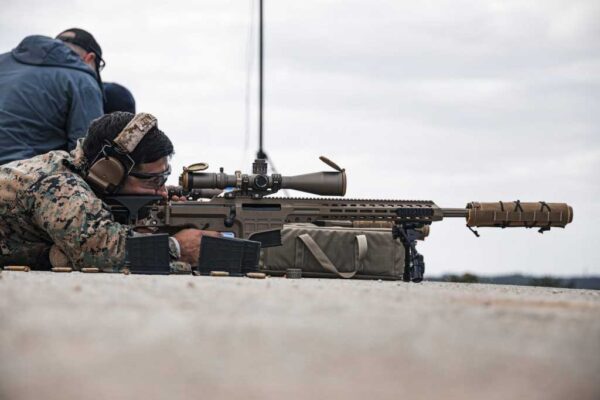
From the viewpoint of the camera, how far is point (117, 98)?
920cm

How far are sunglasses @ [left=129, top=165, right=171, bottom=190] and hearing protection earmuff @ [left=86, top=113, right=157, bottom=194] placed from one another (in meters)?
0.09

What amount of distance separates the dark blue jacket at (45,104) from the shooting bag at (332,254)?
1856 millimetres

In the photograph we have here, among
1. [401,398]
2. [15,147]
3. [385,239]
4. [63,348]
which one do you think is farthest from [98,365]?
[15,147]

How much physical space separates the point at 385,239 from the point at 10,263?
2581mm

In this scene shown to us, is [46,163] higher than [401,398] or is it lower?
higher

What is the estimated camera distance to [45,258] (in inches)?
211

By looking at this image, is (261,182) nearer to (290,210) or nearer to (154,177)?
(290,210)

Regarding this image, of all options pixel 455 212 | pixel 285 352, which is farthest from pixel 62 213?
pixel 285 352

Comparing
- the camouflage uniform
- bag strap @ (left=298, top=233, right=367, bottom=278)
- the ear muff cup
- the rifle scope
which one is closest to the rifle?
the rifle scope

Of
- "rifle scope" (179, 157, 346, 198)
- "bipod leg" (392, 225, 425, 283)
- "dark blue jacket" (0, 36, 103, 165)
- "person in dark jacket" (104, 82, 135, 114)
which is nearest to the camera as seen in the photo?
"bipod leg" (392, 225, 425, 283)

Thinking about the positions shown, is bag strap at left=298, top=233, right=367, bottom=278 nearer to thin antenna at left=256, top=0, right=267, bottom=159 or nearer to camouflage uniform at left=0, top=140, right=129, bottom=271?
camouflage uniform at left=0, top=140, right=129, bottom=271

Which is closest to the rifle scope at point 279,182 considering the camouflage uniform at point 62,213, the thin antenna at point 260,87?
the camouflage uniform at point 62,213

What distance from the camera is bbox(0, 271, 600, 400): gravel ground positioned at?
1354mm

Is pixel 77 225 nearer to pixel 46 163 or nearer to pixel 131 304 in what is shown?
pixel 46 163
